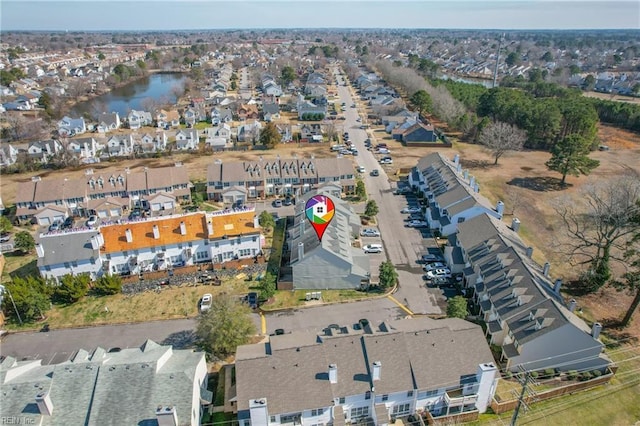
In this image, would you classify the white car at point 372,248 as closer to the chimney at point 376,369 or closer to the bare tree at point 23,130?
the chimney at point 376,369

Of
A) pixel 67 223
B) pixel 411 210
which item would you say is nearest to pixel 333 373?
pixel 411 210

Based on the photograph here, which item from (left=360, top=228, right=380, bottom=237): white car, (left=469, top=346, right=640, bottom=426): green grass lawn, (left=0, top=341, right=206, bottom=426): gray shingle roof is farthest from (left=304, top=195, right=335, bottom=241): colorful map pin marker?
(left=469, top=346, right=640, bottom=426): green grass lawn

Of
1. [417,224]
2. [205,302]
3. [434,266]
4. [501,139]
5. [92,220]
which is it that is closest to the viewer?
[205,302]

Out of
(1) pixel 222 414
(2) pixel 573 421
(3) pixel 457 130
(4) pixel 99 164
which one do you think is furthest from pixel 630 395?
(4) pixel 99 164

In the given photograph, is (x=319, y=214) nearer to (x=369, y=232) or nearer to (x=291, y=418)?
(x=369, y=232)

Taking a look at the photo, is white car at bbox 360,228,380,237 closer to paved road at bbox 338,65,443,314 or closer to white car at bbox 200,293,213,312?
paved road at bbox 338,65,443,314

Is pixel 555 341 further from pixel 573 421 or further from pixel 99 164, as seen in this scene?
pixel 99 164

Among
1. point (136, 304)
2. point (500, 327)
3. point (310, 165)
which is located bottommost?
point (136, 304)
